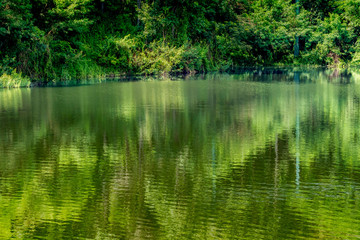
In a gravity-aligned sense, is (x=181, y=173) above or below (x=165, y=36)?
below

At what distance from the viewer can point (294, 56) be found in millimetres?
49625

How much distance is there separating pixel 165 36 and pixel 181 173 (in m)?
31.5

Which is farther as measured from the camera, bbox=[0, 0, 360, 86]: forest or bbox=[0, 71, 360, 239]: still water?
bbox=[0, 0, 360, 86]: forest

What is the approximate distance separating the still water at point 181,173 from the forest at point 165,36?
14065mm

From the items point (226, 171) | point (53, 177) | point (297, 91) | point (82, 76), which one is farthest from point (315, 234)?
point (82, 76)

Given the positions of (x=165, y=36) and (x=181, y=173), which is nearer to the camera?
(x=181, y=173)

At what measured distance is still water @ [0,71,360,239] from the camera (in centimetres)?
561

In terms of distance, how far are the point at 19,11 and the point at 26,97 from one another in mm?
9723

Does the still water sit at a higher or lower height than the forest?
lower

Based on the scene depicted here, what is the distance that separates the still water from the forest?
46.1 feet

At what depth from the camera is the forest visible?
94.1 ft

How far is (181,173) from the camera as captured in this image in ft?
25.6

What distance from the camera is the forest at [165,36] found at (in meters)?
28.7

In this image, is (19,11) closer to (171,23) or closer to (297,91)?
(171,23)
